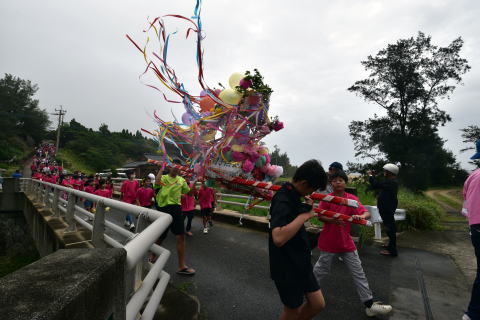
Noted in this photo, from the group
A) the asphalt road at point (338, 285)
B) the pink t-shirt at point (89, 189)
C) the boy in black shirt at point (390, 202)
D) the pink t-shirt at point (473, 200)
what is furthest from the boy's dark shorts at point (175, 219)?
the pink t-shirt at point (89, 189)

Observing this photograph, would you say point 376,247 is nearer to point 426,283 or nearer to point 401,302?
point 426,283

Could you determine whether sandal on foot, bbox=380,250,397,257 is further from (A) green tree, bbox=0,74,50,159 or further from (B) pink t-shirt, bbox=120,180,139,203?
(A) green tree, bbox=0,74,50,159

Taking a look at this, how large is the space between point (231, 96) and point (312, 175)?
150 cm

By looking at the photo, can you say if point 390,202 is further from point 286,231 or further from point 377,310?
point 286,231

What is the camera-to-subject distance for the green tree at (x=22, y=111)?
45156mm

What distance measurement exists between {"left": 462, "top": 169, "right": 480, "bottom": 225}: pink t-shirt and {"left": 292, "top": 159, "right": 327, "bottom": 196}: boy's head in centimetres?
192

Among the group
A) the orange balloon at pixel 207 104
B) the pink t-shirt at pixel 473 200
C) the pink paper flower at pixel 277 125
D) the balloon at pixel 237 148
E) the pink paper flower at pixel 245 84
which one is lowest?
the pink t-shirt at pixel 473 200

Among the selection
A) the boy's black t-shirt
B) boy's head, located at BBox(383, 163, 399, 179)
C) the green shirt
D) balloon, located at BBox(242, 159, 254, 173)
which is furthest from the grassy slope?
the boy's black t-shirt

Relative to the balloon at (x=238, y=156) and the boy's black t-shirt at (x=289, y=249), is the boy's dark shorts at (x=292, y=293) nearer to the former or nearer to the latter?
the boy's black t-shirt at (x=289, y=249)

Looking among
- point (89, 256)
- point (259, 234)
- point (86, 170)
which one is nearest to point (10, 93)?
point (86, 170)

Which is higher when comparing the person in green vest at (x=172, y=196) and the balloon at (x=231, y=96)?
the balloon at (x=231, y=96)

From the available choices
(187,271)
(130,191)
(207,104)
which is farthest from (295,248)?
(130,191)

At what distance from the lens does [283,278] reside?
2.02m

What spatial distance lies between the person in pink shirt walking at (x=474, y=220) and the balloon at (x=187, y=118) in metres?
3.41
